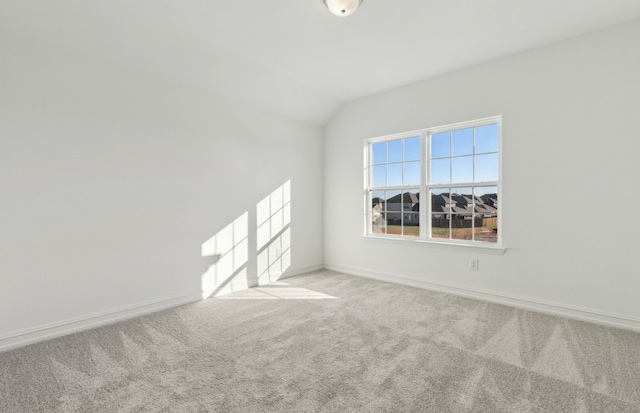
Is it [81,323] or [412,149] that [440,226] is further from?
[81,323]

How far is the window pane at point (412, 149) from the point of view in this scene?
395 centimetres

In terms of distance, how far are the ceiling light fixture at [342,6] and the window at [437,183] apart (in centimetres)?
200

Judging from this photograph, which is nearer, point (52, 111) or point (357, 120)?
point (52, 111)

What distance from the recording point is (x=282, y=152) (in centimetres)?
432

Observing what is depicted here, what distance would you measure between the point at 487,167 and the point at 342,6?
2.37 metres

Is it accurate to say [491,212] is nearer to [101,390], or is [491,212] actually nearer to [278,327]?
[278,327]

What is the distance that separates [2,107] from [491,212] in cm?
464

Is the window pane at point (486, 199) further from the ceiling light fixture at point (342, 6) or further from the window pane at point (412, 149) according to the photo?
the ceiling light fixture at point (342, 6)

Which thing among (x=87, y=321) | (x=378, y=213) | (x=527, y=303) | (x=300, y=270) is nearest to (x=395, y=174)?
(x=378, y=213)

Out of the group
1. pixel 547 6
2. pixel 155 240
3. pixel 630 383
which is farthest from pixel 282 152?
pixel 630 383

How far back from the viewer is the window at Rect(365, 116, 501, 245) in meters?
3.39

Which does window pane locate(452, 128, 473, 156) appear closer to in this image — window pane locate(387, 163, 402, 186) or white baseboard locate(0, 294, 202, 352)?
window pane locate(387, 163, 402, 186)

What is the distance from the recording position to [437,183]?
12.4ft

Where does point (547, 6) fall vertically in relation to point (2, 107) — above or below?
above
